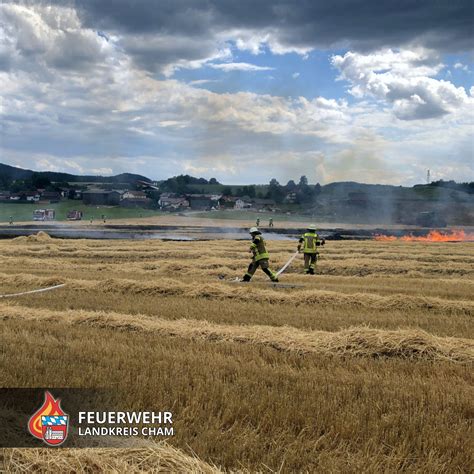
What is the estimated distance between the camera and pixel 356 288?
1491 centimetres

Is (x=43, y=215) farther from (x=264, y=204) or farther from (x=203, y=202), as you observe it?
(x=264, y=204)

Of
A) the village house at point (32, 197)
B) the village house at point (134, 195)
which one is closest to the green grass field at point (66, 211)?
the village house at point (32, 197)

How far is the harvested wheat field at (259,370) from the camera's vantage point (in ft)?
14.3

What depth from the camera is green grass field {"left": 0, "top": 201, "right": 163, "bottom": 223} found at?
8362cm

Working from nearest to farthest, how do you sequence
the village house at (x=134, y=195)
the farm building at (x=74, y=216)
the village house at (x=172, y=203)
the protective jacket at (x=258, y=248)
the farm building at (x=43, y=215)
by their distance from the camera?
the protective jacket at (x=258, y=248)
the farm building at (x=74, y=216)
the farm building at (x=43, y=215)
the village house at (x=172, y=203)
the village house at (x=134, y=195)

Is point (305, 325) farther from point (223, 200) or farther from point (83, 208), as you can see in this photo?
point (223, 200)

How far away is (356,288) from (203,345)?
794cm

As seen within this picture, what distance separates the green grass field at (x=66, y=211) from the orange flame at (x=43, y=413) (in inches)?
3138

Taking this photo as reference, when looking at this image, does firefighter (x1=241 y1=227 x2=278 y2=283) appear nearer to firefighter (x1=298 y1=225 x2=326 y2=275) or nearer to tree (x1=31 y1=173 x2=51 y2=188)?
firefighter (x1=298 y1=225 x2=326 y2=275)

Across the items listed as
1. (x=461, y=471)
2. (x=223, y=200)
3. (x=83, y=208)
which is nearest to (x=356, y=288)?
(x=461, y=471)

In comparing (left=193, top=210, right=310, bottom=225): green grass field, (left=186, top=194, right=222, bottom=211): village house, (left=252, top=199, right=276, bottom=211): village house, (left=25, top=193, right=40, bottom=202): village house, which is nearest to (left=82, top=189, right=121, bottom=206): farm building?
(left=25, top=193, right=40, bottom=202): village house

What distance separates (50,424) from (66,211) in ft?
292

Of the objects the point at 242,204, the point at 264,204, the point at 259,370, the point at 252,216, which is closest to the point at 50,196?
the point at 242,204

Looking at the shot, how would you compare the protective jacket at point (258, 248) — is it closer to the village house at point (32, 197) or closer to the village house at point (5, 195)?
the village house at point (32, 197)
